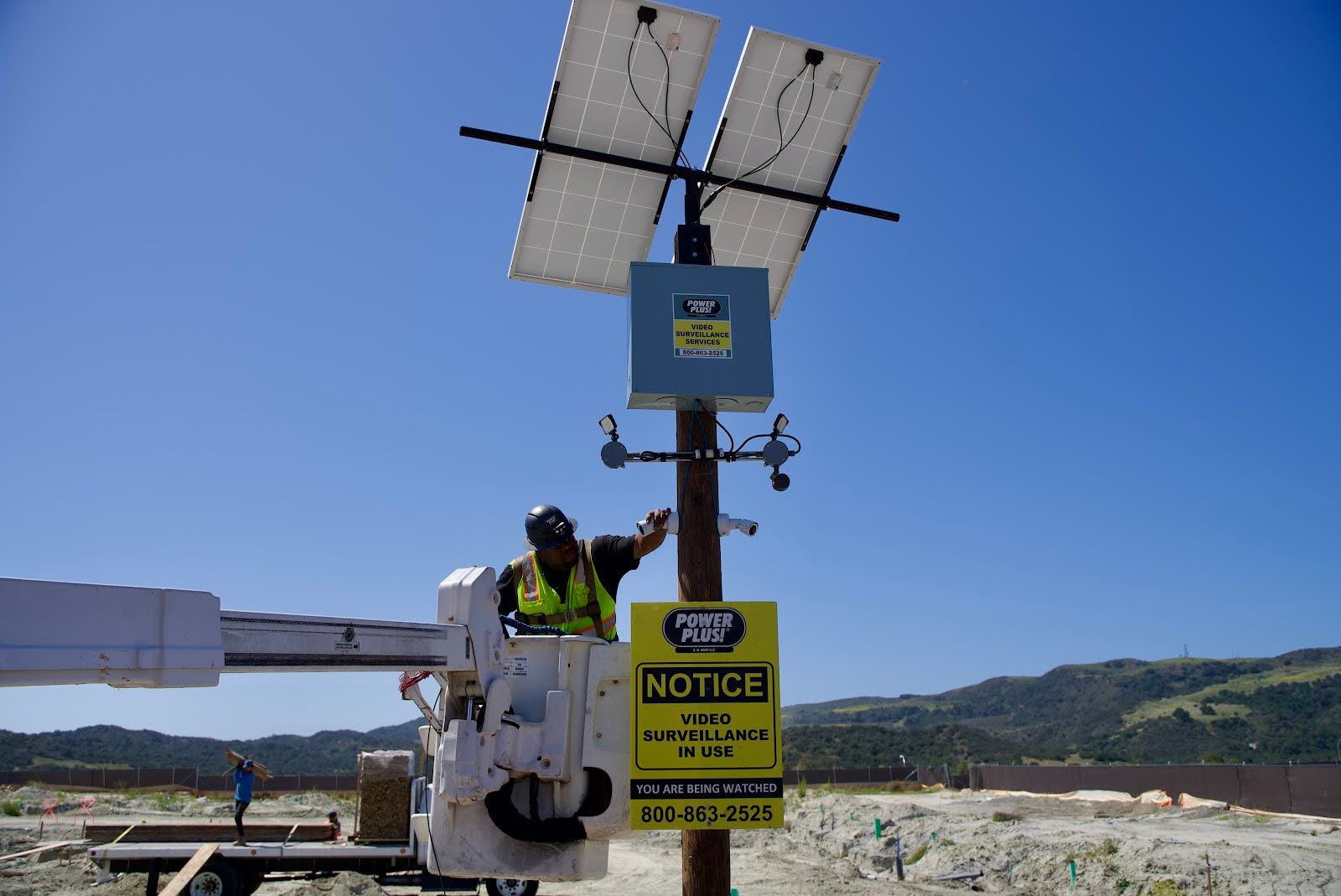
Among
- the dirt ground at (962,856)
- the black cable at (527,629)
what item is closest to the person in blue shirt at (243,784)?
the dirt ground at (962,856)

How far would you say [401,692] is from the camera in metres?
5.71

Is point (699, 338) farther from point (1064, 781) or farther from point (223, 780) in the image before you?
point (223, 780)

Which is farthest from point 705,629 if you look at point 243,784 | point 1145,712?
point 1145,712

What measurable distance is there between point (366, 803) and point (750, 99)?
984cm

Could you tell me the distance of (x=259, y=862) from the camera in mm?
13148

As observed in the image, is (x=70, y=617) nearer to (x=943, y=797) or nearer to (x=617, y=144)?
(x=617, y=144)

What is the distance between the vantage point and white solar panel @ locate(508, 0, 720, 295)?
870 cm

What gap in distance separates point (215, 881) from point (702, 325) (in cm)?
994

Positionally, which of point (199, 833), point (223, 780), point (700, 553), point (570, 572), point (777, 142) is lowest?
point (223, 780)

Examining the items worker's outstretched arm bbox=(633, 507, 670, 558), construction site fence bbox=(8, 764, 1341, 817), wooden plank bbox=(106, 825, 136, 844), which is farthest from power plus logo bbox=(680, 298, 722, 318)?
wooden plank bbox=(106, 825, 136, 844)

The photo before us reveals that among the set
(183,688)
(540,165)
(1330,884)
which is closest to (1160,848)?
(1330,884)

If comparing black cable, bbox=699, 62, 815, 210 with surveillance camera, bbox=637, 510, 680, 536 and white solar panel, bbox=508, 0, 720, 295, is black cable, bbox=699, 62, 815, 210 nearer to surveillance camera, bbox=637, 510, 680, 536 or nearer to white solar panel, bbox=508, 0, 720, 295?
white solar panel, bbox=508, 0, 720, 295

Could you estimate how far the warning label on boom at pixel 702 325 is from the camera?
7.56 meters

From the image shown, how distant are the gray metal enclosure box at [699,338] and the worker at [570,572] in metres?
0.94
